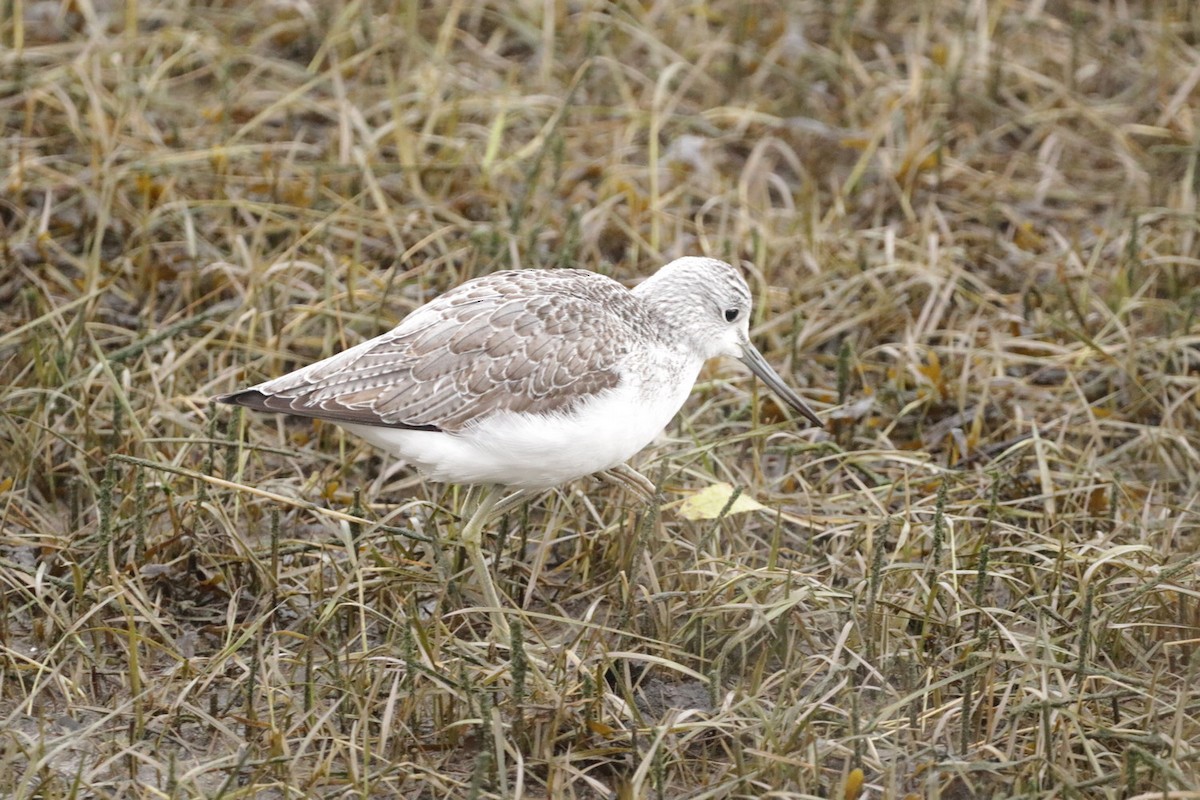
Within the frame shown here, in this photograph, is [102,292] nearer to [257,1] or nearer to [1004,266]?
[257,1]

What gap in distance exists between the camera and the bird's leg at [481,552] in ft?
17.2

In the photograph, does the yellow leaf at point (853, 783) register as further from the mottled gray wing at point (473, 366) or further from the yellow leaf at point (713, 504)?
the mottled gray wing at point (473, 366)

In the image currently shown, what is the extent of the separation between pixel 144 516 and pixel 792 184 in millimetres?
4297

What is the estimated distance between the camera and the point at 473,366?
521 centimetres

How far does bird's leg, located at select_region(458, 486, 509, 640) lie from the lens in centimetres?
524

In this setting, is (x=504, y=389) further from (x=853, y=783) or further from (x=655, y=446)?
(x=853, y=783)

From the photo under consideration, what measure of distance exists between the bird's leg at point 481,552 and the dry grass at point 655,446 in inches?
5.1

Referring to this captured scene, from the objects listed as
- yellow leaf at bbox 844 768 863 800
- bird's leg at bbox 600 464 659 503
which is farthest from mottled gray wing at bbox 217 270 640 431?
yellow leaf at bbox 844 768 863 800

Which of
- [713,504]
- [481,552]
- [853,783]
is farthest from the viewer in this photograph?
[713,504]

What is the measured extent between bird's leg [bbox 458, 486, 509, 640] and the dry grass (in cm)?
13

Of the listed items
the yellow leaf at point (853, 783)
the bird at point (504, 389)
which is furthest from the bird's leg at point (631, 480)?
the yellow leaf at point (853, 783)

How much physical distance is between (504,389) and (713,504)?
3.33ft

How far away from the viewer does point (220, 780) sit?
4660mm

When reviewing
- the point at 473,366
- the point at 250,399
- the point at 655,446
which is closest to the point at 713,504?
the point at 655,446
